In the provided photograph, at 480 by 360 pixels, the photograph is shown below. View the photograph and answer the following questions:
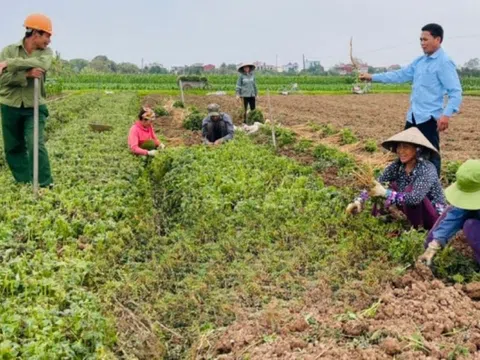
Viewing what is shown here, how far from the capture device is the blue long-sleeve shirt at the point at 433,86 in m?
6.54

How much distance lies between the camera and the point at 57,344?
11.6ft

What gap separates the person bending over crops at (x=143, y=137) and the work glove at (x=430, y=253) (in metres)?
6.03

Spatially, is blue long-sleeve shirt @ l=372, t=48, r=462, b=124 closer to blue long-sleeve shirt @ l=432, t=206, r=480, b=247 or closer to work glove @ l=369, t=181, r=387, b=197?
work glove @ l=369, t=181, r=387, b=197

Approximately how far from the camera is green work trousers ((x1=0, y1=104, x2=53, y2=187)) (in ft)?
23.7

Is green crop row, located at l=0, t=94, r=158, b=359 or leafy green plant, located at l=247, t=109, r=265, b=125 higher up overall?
leafy green plant, located at l=247, t=109, r=265, b=125

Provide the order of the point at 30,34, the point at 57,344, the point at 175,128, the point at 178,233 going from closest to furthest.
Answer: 1. the point at 57,344
2. the point at 178,233
3. the point at 30,34
4. the point at 175,128

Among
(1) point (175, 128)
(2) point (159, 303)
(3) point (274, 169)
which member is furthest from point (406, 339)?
(1) point (175, 128)

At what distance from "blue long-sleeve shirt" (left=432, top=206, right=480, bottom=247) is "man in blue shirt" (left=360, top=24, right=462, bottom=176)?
1.50 m

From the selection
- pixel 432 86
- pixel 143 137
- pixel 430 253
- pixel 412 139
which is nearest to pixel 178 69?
pixel 143 137

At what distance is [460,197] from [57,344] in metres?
3.40

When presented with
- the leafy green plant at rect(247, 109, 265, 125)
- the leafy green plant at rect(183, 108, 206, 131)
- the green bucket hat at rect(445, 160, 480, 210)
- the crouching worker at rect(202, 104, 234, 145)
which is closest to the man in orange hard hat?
the crouching worker at rect(202, 104, 234, 145)

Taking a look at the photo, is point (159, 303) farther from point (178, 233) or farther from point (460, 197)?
point (460, 197)

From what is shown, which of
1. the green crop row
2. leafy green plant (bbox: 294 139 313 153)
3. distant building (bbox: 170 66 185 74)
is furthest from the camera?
distant building (bbox: 170 66 185 74)

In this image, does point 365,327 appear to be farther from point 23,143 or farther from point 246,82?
point 246,82
